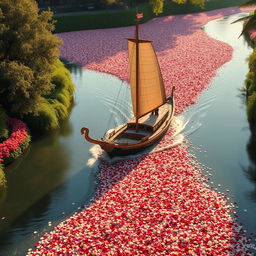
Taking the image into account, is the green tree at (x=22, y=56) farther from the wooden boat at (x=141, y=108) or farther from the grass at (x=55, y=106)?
the wooden boat at (x=141, y=108)

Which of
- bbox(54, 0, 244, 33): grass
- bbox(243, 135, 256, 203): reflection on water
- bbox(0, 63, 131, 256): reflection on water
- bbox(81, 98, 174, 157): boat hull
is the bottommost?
bbox(243, 135, 256, 203): reflection on water

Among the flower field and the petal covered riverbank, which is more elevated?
the flower field

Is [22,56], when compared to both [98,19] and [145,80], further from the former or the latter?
[98,19]

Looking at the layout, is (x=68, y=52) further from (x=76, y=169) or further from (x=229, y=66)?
(x=76, y=169)

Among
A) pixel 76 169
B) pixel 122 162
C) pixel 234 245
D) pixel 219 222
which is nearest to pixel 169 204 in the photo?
pixel 219 222

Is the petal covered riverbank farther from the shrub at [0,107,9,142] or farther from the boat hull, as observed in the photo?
the shrub at [0,107,9,142]

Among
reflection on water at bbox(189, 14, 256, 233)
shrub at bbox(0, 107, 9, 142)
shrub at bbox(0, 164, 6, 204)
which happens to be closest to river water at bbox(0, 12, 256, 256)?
reflection on water at bbox(189, 14, 256, 233)
